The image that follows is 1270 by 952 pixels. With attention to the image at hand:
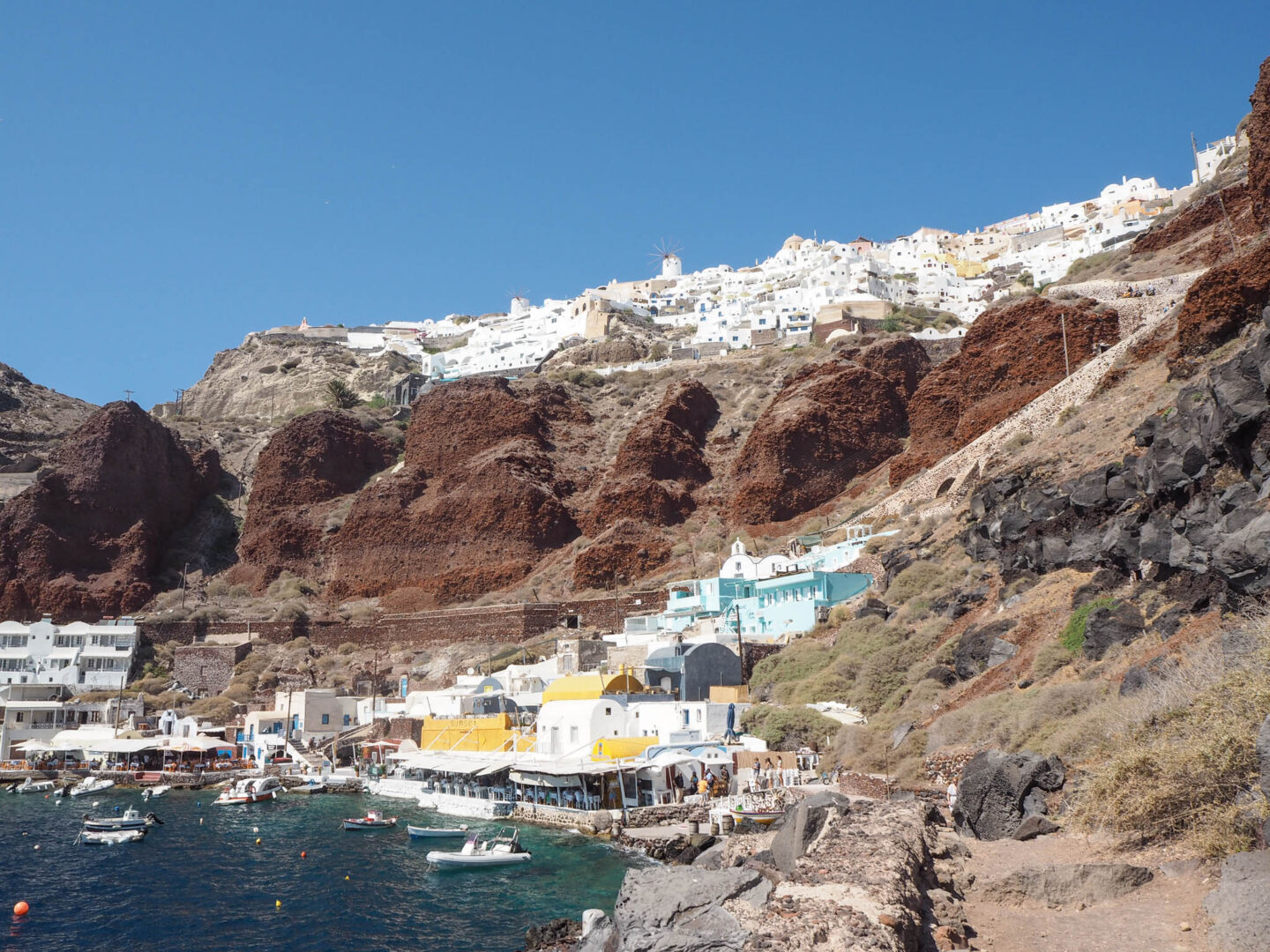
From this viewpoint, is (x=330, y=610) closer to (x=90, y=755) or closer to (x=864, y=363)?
(x=90, y=755)

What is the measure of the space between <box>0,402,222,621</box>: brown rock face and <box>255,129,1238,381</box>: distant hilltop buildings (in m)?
29.1

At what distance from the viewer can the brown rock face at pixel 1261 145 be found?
35.8 meters

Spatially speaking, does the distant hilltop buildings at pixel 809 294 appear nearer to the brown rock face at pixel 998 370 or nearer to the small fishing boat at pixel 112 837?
the brown rock face at pixel 998 370

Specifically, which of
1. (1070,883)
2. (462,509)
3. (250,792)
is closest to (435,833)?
(250,792)

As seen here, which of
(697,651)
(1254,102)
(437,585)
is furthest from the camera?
(437,585)

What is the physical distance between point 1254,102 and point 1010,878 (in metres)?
37.5

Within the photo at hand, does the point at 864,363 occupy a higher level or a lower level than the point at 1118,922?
higher

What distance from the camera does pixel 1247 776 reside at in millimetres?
9484

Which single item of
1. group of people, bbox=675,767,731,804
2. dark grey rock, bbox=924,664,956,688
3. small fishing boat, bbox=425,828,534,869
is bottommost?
small fishing boat, bbox=425,828,534,869

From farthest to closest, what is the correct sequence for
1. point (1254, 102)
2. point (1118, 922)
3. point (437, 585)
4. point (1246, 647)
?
point (437, 585), point (1254, 102), point (1246, 647), point (1118, 922)

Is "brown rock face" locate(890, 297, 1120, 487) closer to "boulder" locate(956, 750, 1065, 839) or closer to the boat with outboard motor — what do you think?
the boat with outboard motor

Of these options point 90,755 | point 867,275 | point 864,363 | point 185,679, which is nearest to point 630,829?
point 90,755

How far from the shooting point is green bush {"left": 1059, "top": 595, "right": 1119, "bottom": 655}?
64.8ft

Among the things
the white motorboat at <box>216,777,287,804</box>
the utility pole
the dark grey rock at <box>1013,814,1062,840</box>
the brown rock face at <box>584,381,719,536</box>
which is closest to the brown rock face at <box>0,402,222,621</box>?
the white motorboat at <box>216,777,287,804</box>
